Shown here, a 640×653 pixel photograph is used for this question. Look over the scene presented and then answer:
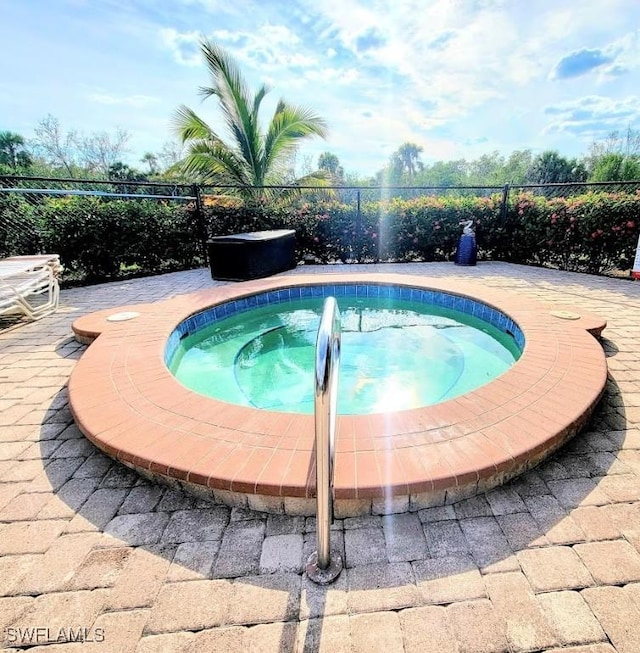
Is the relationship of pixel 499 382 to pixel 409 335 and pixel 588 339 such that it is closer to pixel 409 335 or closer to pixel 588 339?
pixel 588 339

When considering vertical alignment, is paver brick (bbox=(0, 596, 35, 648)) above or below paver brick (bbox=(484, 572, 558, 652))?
above

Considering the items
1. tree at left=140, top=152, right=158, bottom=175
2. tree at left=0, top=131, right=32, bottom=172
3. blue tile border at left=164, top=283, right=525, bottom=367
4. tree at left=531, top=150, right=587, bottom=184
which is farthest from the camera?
tree at left=140, top=152, right=158, bottom=175

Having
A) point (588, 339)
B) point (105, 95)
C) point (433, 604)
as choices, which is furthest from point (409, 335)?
point (105, 95)

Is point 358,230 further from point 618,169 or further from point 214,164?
point 618,169

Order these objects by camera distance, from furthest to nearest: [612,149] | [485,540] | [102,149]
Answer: [612,149]
[102,149]
[485,540]

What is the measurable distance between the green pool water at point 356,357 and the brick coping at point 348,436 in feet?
2.23

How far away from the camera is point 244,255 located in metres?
6.35

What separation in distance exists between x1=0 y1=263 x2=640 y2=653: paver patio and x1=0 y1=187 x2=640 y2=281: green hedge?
18.3 ft

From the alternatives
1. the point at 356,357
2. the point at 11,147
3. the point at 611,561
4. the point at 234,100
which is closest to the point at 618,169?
the point at 234,100

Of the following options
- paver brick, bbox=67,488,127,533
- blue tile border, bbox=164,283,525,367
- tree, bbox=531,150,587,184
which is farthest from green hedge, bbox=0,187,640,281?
tree, bbox=531,150,587,184

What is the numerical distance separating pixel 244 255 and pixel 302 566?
18.1 feet

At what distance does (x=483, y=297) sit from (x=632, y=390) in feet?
7.05

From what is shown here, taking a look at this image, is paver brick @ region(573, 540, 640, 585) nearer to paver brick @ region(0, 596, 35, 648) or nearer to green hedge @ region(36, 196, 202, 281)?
paver brick @ region(0, 596, 35, 648)

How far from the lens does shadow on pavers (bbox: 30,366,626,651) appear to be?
4.46 ft
